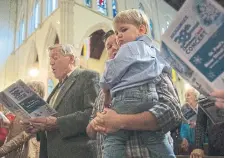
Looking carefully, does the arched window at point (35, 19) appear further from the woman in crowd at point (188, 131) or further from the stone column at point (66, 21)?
the woman in crowd at point (188, 131)

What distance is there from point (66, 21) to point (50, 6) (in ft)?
9.34

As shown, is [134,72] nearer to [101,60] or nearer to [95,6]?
[95,6]

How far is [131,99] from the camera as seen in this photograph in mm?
1193

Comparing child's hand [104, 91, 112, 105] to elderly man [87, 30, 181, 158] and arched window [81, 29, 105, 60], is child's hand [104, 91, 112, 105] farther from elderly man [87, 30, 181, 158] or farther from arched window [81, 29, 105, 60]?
arched window [81, 29, 105, 60]

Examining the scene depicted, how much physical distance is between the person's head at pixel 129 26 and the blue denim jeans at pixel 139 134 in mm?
303

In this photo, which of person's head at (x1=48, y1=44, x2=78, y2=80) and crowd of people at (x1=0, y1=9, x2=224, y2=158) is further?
person's head at (x1=48, y1=44, x2=78, y2=80)

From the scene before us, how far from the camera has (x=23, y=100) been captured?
1919 mm

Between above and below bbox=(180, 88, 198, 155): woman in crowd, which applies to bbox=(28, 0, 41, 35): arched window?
below

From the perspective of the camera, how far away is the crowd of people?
1.16 metres

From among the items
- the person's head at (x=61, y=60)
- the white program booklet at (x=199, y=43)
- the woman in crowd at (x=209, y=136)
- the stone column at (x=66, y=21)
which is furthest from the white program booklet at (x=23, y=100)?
the stone column at (x=66, y=21)

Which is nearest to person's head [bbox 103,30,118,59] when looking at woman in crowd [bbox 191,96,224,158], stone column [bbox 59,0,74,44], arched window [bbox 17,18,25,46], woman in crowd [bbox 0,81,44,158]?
woman in crowd [bbox 191,96,224,158]

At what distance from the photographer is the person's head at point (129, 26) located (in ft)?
4.54

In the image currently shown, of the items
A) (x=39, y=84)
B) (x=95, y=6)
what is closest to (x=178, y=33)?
(x=39, y=84)

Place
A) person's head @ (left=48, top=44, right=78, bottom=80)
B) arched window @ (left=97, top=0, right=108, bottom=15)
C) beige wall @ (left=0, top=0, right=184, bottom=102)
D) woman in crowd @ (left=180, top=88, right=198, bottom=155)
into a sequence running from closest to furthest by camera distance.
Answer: person's head @ (left=48, top=44, right=78, bottom=80) < woman in crowd @ (left=180, top=88, right=198, bottom=155) < beige wall @ (left=0, top=0, right=184, bottom=102) < arched window @ (left=97, top=0, right=108, bottom=15)
